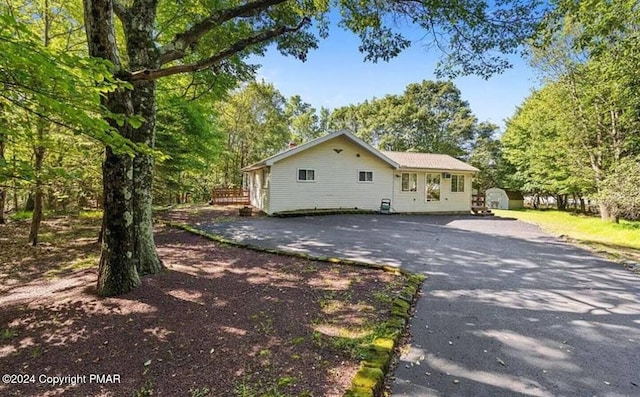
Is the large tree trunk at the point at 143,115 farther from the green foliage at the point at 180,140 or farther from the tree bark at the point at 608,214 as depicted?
the tree bark at the point at 608,214

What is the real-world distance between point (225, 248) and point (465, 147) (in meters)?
32.2

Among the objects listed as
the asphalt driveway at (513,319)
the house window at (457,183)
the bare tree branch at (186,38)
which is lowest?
the asphalt driveway at (513,319)

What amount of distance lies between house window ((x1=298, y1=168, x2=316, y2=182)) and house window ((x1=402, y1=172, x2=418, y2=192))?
5584 mm

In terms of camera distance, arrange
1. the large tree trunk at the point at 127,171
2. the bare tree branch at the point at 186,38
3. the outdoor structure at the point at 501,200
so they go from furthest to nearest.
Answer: the outdoor structure at the point at 501,200, the bare tree branch at the point at 186,38, the large tree trunk at the point at 127,171

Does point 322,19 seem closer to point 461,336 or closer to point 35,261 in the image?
point 461,336

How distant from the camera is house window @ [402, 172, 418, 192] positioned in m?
17.6

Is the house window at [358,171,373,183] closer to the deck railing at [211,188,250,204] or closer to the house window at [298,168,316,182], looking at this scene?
the house window at [298,168,316,182]

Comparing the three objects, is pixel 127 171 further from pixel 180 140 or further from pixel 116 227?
pixel 180 140

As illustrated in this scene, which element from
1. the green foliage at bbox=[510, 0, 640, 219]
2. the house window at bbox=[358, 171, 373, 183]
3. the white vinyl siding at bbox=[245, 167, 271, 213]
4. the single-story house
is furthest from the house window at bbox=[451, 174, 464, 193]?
the white vinyl siding at bbox=[245, 167, 271, 213]

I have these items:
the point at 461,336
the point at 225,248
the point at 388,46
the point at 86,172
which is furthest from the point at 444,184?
the point at 86,172

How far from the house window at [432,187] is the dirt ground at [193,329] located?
1329 centimetres

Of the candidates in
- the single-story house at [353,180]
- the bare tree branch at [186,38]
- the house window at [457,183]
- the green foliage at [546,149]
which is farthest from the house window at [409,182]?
the bare tree branch at [186,38]

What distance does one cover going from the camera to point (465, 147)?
33250 millimetres

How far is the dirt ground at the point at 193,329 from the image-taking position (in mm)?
2637
